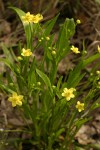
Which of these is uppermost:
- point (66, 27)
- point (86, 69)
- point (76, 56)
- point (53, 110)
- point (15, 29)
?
point (15, 29)

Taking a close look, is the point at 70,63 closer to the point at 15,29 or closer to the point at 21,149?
the point at 15,29

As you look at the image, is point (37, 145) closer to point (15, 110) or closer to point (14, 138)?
point (14, 138)

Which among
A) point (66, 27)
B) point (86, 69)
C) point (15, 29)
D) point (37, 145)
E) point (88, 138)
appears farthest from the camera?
point (15, 29)

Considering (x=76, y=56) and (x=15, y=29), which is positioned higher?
(x=15, y=29)

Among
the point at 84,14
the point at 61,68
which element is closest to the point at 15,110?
the point at 61,68

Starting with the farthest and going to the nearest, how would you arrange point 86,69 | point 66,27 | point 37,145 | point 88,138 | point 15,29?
point 15,29, point 86,69, point 88,138, point 37,145, point 66,27

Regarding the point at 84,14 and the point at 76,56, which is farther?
the point at 84,14

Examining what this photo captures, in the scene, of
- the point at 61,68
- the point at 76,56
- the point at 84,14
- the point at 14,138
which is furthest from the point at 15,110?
the point at 84,14
